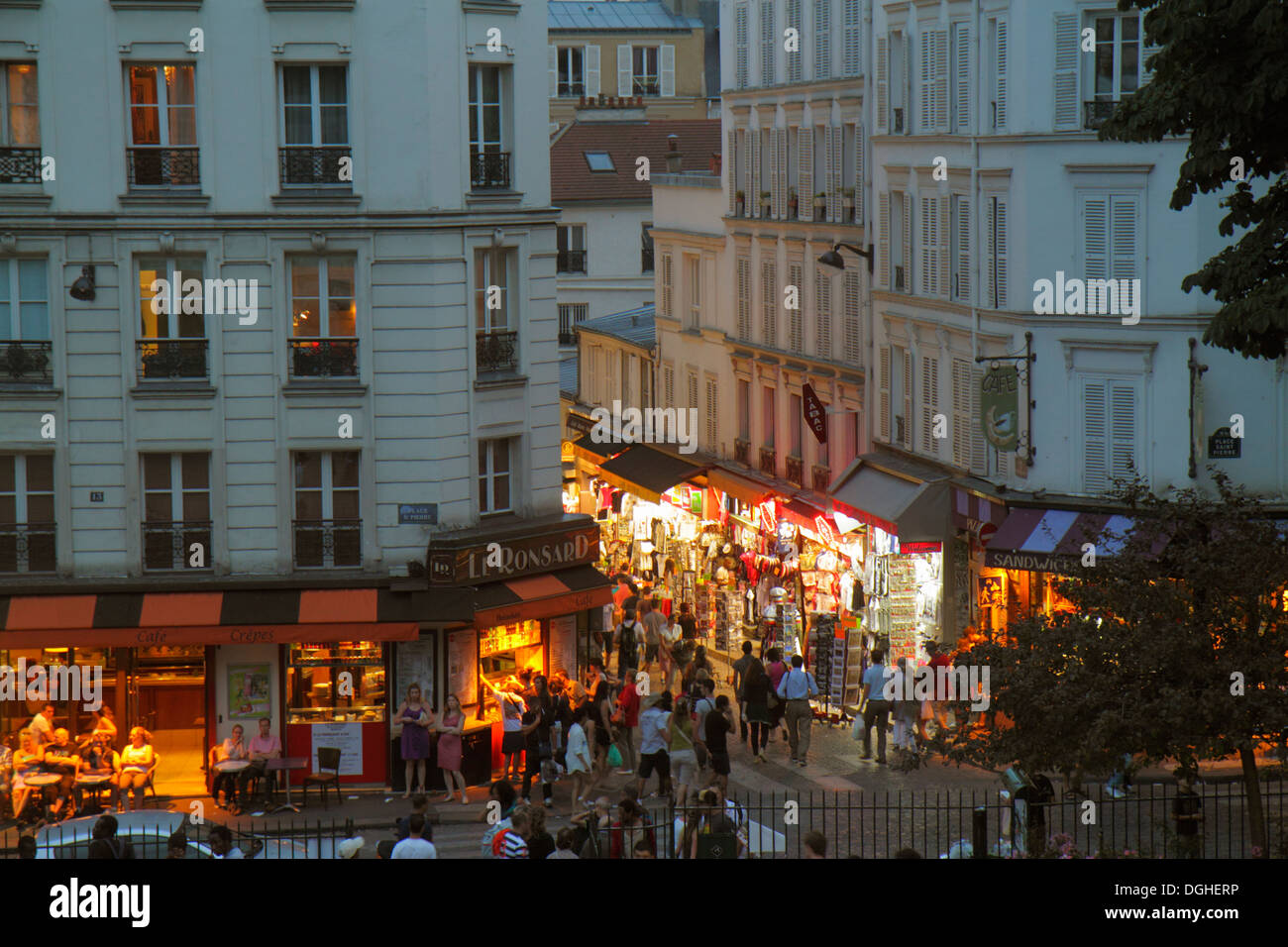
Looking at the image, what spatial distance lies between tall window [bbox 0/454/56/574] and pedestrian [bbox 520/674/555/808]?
774 cm

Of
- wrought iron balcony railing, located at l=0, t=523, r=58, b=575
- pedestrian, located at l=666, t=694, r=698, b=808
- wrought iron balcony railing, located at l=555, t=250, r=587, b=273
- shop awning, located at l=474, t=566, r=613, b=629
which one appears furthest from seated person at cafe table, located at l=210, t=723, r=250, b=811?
wrought iron balcony railing, located at l=555, t=250, r=587, b=273

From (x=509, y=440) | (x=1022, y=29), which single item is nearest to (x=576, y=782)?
(x=509, y=440)

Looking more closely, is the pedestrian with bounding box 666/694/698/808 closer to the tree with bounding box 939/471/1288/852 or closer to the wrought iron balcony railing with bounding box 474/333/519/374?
the tree with bounding box 939/471/1288/852

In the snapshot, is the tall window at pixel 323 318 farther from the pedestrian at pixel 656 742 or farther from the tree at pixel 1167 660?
the tree at pixel 1167 660

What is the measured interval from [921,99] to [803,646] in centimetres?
1052

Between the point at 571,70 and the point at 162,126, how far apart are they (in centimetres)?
5575

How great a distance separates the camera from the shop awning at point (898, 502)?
1272 inches

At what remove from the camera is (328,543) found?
2808 centimetres

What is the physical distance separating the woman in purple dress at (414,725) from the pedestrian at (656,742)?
3344 mm

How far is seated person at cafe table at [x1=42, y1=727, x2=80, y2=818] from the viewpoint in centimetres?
2578

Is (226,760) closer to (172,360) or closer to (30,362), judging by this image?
(172,360)

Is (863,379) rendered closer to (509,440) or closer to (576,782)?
(509,440)

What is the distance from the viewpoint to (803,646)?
110 feet

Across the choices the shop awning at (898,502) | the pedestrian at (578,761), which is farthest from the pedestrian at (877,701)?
the shop awning at (898,502)
